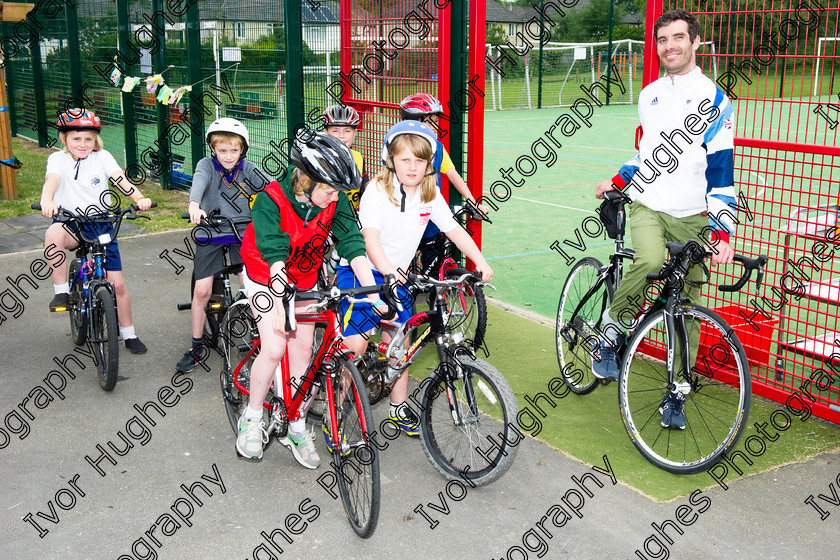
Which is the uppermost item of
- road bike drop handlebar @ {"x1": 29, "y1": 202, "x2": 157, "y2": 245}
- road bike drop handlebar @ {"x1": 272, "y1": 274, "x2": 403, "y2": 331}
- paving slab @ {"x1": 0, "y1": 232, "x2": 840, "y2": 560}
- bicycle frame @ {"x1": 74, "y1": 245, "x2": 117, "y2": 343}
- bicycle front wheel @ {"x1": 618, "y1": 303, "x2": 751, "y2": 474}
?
road bike drop handlebar @ {"x1": 272, "y1": 274, "x2": 403, "y2": 331}

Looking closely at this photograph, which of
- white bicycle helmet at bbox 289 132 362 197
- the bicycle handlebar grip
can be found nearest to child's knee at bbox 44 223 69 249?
white bicycle helmet at bbox 289 132 362 197

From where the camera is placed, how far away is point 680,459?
15.2 feet

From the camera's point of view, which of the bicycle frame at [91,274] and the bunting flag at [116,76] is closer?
the bicycle frame at [91,274]

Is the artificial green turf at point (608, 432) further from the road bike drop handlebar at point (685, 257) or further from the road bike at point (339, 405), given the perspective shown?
the road bike at point (339, 405)

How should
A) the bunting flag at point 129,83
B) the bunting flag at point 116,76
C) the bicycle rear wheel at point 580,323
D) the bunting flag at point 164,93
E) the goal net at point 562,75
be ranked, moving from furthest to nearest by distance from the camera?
the goal net at point 562,75 → the bunting flag at point 116,76 → the bunting flag at point 129,83 → the bunting flag at point 164,93 → the bicycle rear wheel at point 580,323

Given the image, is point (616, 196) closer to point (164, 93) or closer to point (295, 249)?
point (295, 249)

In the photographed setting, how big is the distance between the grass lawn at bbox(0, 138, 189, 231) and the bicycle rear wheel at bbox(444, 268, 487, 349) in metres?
5.51

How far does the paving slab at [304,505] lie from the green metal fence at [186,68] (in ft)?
17.0

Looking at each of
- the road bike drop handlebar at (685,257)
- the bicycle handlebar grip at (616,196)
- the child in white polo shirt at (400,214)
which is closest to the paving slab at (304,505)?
the child in white polo shirt at (400,214)

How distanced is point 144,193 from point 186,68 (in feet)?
6.79

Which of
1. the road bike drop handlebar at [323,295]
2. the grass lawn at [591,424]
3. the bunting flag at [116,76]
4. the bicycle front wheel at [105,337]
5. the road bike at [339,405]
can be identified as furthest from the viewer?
the bunting flag at [116,76]

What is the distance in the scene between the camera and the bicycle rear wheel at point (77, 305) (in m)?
6.07

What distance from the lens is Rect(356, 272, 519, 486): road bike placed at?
4031mm

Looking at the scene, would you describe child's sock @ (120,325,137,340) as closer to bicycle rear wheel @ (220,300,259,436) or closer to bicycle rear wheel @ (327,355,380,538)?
bicycle rear wheel @ (220,300,259,436)
